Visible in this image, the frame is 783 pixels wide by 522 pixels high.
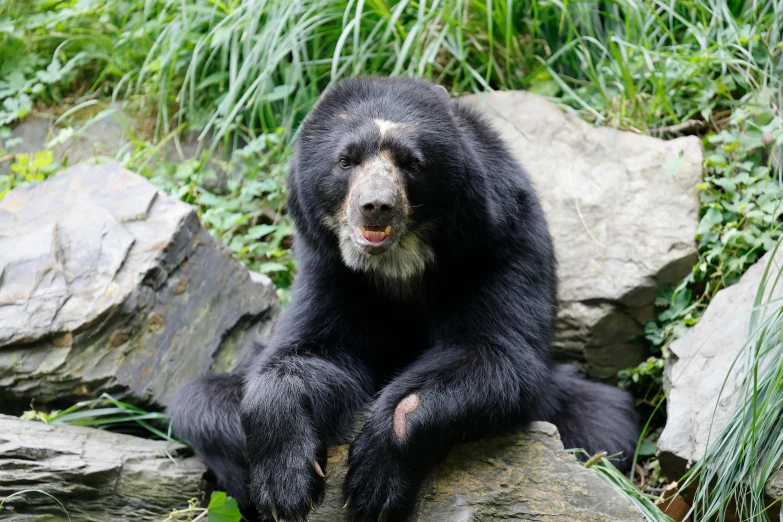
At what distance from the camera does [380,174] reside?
4.28 metres

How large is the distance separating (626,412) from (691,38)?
3.29 m

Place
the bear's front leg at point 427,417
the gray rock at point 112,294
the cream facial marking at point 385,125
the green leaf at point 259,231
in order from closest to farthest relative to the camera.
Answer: the bear's front leg at point 427,417 < the cream facial marking at point 385,125 < the gray rock at point 112,294 < the green leaf at point 259,231

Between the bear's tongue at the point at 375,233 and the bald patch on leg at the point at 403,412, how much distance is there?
2.51 ft

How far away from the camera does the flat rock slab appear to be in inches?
A: 153

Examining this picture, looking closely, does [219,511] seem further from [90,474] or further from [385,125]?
[385,125]

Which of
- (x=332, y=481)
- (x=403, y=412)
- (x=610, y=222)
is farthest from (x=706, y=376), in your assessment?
(x=332, y=481)

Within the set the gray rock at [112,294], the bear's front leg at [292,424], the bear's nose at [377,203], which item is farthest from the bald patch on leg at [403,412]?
the gray rock at [112,294]

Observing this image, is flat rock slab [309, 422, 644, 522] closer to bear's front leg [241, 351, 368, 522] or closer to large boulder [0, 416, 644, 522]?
large boulder [0, 416, 644, 522]

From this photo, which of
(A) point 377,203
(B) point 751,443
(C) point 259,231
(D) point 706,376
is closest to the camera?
(B) point 751,443

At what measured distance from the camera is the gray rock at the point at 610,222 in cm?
586

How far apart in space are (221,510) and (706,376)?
8.83 feet

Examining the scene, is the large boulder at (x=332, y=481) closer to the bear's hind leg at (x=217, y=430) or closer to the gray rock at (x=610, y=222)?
the bear's hind leg at (x=217, y=430)

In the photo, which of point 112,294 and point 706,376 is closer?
point 706,376

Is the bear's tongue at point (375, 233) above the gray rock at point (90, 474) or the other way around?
above
